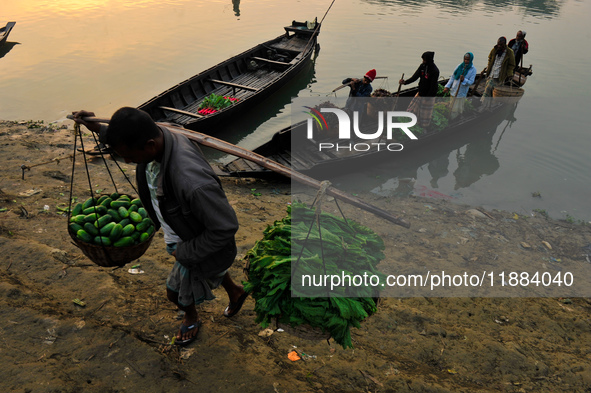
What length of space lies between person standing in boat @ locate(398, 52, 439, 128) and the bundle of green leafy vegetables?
20.2 ft

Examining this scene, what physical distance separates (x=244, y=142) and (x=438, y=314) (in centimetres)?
782

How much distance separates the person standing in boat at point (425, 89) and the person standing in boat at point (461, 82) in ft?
3.02

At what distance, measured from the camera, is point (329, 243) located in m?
3.17

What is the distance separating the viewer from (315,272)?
2.97 metres

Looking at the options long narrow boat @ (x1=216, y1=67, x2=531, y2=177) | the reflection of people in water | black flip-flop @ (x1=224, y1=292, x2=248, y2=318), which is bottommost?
the reflection of people in water

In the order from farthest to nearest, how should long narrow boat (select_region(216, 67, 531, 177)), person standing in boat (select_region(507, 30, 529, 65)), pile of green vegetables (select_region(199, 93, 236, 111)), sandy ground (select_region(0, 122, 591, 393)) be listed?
person standing in boat (select_region(507, 30, 529, 65)) < pile of green vegetables (select_region(199, 93, 236, 111)) < long narrow boat (select_region(216, 67, 531, 177)) < sandy ground (select_region(0, 122, 591, 393))

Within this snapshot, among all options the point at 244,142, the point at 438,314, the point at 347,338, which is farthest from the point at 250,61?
the point at 347,338

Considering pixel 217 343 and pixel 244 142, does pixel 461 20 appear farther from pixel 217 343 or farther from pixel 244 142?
pixel 217 343

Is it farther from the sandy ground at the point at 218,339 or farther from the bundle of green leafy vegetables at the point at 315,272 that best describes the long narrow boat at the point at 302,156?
the bundle of green leafy vegetables at the point at 315,272

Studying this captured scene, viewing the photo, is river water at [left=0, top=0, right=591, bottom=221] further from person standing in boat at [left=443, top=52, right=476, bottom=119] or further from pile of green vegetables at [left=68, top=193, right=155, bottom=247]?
pile of green vegetables at [left=68, top=193, right=155, bottom=247]

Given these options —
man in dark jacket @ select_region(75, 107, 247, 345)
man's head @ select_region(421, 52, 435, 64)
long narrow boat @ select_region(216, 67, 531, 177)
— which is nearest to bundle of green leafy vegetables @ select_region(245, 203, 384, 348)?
man in dark jacket @ select_region(75, 107, 247, 345)

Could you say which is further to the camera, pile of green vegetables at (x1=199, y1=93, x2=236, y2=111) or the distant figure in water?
the distant figure in water

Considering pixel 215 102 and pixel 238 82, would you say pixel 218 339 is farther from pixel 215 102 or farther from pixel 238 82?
pixel 238 82

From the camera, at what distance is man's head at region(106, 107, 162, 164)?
7.41ft
